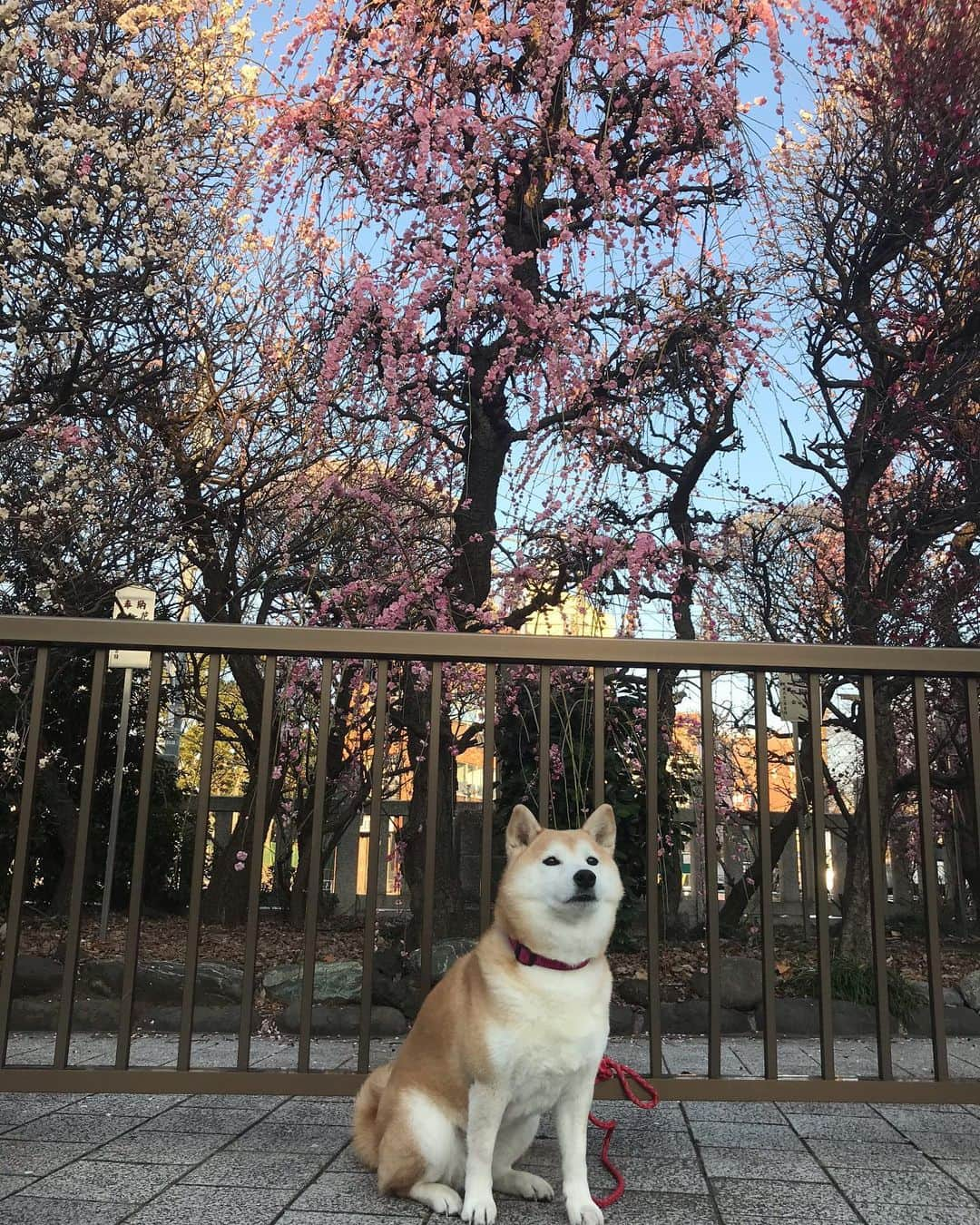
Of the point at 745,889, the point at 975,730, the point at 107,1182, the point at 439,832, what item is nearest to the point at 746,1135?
the point at 975,730

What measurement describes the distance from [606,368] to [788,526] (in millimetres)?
1965

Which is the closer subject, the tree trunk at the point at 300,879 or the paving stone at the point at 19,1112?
the paving stone at the point at 19,1112

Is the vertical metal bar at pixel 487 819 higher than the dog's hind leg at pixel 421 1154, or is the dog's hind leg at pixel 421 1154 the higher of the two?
the vertical metal bar at pixel 487 819

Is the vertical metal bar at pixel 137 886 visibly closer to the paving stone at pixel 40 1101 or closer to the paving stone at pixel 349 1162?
the paving stone at pixel 40 1101

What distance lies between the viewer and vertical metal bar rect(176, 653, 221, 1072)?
2.01 m

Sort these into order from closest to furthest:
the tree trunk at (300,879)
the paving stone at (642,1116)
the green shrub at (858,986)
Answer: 1. the paving stone at (642,1116)
2. the green shrub at (858,986)
3. the tree trunk at (300,879)

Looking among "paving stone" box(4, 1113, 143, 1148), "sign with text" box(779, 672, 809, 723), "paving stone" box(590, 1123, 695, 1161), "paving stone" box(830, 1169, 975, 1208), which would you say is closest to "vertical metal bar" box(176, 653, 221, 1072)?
"paving stone" box(4, 1113, 143, 1148)

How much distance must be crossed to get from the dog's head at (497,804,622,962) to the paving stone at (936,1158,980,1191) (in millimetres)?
864

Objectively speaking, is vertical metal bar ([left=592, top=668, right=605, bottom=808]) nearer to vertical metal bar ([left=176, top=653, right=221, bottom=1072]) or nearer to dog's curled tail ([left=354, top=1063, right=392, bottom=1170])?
dog's curled tail ([left=354, top=1063, right=392, bottom=1170])

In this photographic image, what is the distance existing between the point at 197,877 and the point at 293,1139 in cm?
63

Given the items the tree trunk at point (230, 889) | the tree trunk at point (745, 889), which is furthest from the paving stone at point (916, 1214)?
the tree trunk at point (230, 889)

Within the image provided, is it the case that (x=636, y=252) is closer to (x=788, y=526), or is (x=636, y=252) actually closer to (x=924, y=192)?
(x=924, y=192)

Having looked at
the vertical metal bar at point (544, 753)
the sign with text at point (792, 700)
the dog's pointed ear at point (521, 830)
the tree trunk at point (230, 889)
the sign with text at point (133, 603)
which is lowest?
the tree trunk at point (230, 889)

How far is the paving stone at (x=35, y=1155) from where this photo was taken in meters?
1.77
